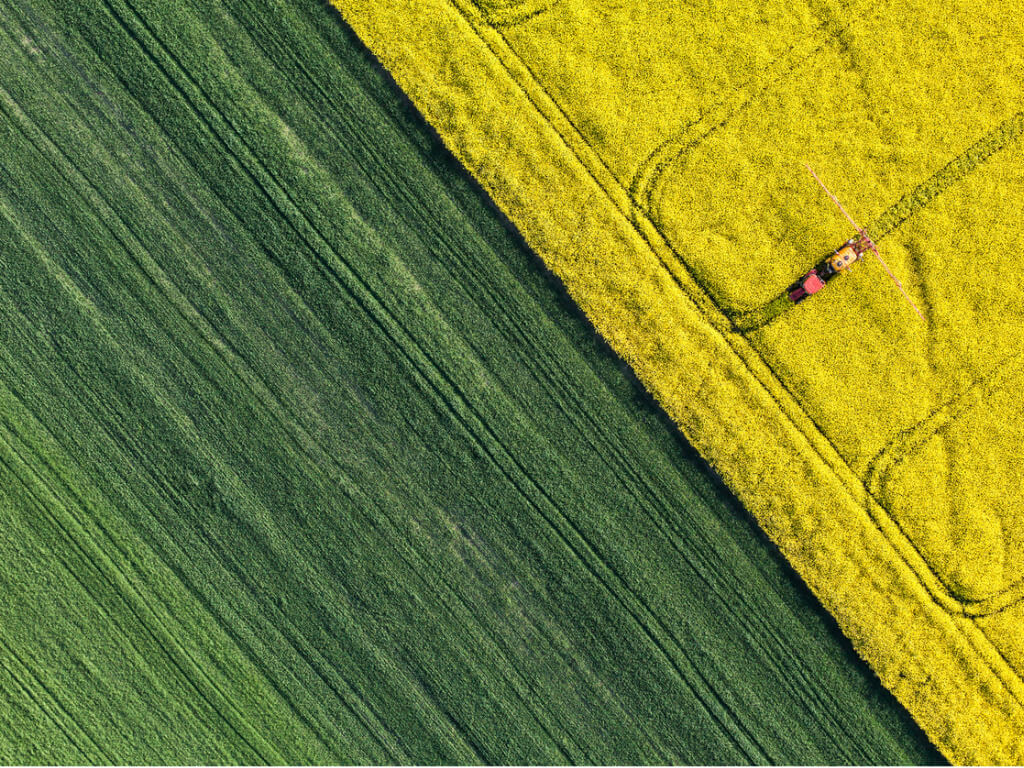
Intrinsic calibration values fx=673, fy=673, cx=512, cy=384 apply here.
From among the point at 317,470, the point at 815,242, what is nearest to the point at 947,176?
the point at 815,242

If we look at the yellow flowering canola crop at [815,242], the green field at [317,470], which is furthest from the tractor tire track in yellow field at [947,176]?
the green field at [317,470]

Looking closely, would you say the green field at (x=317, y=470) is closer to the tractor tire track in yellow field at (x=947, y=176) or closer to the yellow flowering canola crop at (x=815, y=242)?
the yellow flowering canola crop at (x=815, y=242)

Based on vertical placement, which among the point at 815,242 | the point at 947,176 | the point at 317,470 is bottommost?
the point at 947,176

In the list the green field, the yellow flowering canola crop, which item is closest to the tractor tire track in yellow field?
the yellow flowering canola crop

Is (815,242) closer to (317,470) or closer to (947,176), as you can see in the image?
(947,176)

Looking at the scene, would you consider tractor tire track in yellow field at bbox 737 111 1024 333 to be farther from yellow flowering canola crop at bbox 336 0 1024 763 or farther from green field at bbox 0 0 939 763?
green field at bbox 0 0 939 763

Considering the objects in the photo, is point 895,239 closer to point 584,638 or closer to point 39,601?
point 584,638
